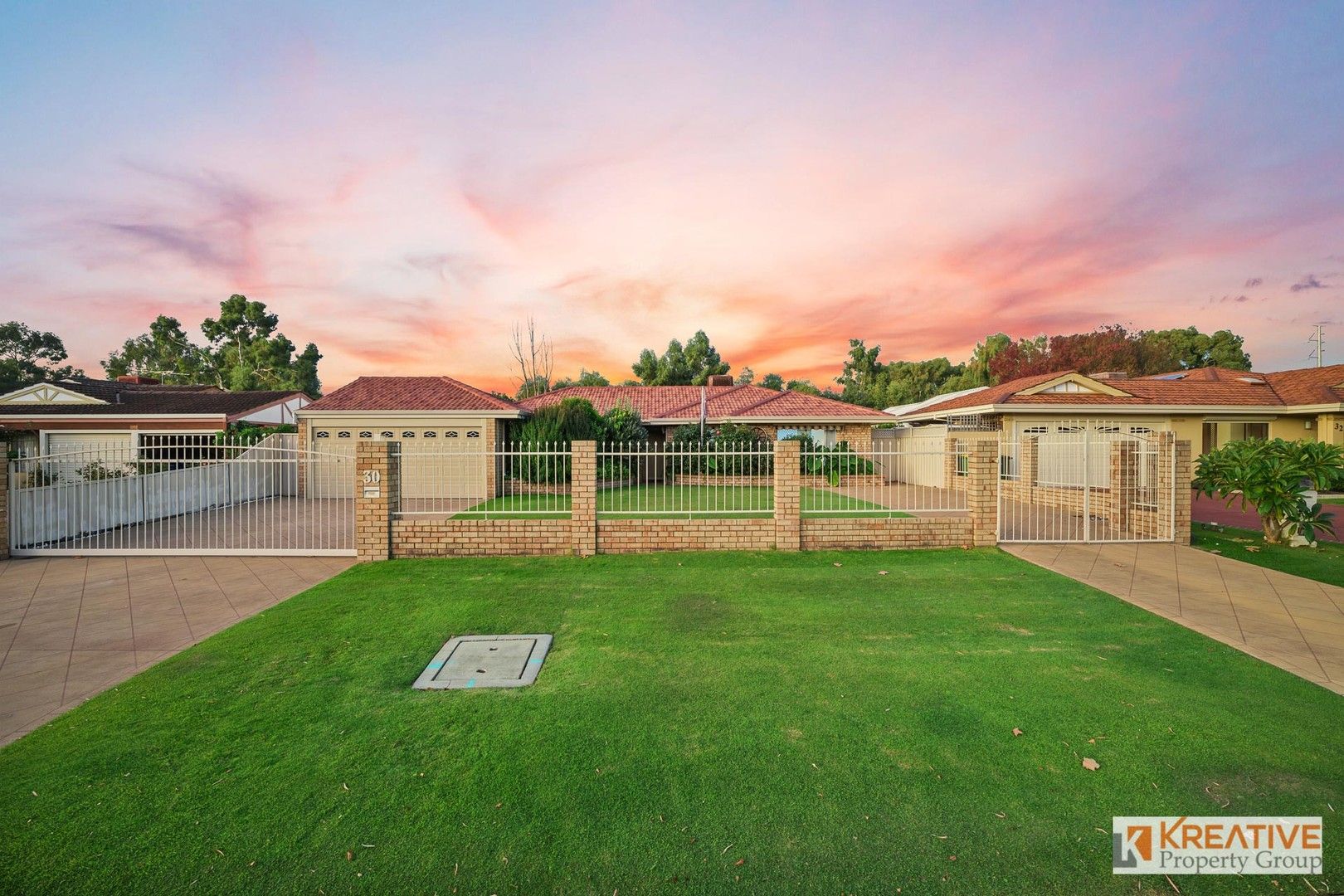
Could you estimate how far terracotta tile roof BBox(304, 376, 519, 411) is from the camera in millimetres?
19172

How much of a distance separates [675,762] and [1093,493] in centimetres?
1316

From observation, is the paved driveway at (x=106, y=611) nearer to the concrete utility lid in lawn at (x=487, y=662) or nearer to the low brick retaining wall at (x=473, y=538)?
the low brick retaining wall at (x=473, y=538)

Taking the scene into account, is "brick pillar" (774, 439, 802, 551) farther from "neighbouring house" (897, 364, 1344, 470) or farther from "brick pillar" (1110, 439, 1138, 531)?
"neighbouring house" (897, 364, 1344, 470)

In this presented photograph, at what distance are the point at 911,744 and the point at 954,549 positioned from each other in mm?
6913

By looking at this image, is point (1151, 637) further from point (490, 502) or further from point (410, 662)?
point (490, 502)

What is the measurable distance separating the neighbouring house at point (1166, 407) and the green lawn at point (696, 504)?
20.1ft

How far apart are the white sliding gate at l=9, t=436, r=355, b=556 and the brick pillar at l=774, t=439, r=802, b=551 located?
269 inches

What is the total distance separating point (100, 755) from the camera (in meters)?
3.45

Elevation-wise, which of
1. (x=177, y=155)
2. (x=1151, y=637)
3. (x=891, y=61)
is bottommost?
(x=1151, y=637)

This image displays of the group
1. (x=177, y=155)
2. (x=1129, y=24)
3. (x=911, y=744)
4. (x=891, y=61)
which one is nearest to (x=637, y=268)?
(x=891, y=61)

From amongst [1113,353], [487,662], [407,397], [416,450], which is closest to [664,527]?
[487,662]

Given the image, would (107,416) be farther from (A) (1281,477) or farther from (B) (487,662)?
(A) (1281,477)

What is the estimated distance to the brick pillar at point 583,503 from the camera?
9.21 meters

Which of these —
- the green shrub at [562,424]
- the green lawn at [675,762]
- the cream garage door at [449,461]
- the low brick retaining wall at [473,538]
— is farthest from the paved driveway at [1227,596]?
the cream garage door at [449,461]
